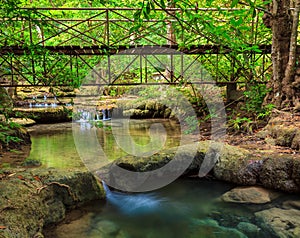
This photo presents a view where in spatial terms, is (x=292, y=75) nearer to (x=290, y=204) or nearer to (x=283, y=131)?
(x=283, y=131)

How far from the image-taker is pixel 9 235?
8.46ft

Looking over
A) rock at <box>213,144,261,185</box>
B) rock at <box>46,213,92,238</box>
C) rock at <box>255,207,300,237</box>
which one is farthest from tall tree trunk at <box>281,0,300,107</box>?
rock at <box>46,213,92,238</box>

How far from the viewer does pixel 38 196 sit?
3395 millimetres

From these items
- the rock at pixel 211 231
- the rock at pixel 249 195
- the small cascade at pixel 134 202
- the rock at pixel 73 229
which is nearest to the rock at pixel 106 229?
the rock at pixel 73 229

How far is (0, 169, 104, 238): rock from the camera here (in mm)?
2869

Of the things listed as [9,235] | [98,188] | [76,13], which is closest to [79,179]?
[98,188]

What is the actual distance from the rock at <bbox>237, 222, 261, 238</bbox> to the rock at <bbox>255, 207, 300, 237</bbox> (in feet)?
0.35

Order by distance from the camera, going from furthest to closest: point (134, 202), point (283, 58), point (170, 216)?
point (283, 58), point (134, 202), point (170, 216)

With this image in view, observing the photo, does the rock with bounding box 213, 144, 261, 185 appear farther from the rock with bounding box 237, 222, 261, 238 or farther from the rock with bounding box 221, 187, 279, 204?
the rock with bounding box 237, 222, 261, 238

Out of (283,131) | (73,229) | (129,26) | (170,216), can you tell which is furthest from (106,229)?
(129,26)

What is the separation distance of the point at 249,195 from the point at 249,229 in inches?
26.4

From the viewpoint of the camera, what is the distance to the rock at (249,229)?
11.7 ft

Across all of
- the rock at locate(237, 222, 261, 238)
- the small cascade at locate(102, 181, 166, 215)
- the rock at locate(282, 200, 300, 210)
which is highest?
the rock at locate(282, 200, 300, 210)

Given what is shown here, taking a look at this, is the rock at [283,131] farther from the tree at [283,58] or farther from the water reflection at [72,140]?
the water reflection at [72,140]
